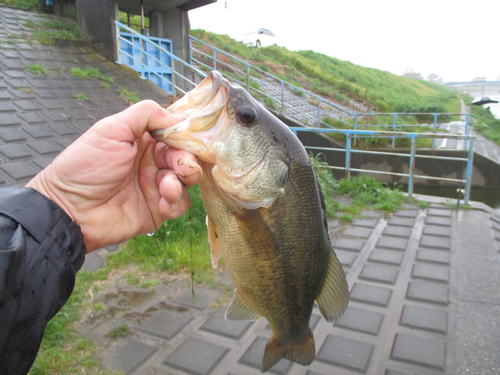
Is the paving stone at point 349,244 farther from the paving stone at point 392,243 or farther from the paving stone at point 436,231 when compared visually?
the paving stone at point 436,231

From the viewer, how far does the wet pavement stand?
9.84 feet

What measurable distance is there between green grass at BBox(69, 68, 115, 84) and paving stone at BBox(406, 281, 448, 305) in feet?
25.7

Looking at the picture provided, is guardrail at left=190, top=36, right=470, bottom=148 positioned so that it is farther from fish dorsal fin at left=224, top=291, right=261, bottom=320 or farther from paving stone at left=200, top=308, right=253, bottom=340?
fish dorsal fin at left=224, top=291, right=261, bottom=320

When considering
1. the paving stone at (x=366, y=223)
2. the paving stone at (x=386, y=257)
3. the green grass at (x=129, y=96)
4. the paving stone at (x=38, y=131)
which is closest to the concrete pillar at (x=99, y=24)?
the green grass at (x=129, y=96)

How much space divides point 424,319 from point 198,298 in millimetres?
2254

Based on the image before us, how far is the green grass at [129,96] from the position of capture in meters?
8.24

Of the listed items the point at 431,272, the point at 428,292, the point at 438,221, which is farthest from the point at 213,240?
the point at 438,221

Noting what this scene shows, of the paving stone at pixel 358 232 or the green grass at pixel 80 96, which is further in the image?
the green grass at pixel 80 96

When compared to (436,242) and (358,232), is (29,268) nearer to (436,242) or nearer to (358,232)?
(358,232)

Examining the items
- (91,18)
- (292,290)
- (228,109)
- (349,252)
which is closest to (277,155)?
(228,109)

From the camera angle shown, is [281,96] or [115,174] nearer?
[115,174]

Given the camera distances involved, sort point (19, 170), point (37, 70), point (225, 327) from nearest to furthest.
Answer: point (225, 327) → point (19, 170) → point (37, 70)

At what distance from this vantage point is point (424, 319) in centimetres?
359

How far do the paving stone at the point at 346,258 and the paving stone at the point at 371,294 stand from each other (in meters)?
0.51
